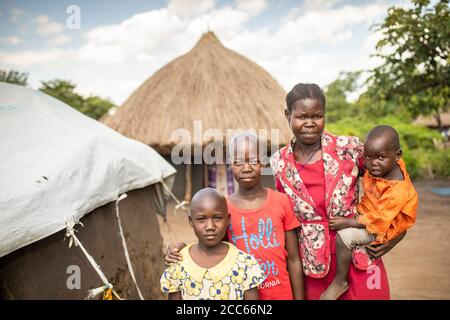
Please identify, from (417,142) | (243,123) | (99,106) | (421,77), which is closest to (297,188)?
(243,123)

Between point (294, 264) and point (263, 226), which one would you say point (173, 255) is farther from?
point (294, 264)

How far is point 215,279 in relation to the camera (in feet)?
5.17

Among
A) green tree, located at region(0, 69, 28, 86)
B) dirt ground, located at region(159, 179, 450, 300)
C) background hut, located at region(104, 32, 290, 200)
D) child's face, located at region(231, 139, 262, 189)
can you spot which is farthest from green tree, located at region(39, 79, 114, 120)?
child's face, located at region(231, 139, 262, 189)

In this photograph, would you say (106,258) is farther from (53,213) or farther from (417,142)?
(417,142)

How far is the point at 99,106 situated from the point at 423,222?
57.5 feet

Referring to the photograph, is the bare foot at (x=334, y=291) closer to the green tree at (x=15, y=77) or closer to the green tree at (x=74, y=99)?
the green tree at (x=15, y=77)

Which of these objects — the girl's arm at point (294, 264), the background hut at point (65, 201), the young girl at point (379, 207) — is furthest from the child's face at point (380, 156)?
the background hut at point (65, 201)

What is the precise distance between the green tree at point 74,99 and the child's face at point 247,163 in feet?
51.7

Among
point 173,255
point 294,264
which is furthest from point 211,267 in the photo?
point 294,264

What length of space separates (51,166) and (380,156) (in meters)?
2.07

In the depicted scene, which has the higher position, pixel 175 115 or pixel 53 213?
pixel 175 115

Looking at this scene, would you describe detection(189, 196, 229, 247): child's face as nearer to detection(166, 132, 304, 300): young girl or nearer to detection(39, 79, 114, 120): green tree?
detection(166, 132, 304, 300): young girl

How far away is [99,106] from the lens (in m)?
20.0

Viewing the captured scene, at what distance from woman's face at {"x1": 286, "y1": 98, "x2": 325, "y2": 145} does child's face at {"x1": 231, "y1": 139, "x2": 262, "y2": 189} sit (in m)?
0.23
